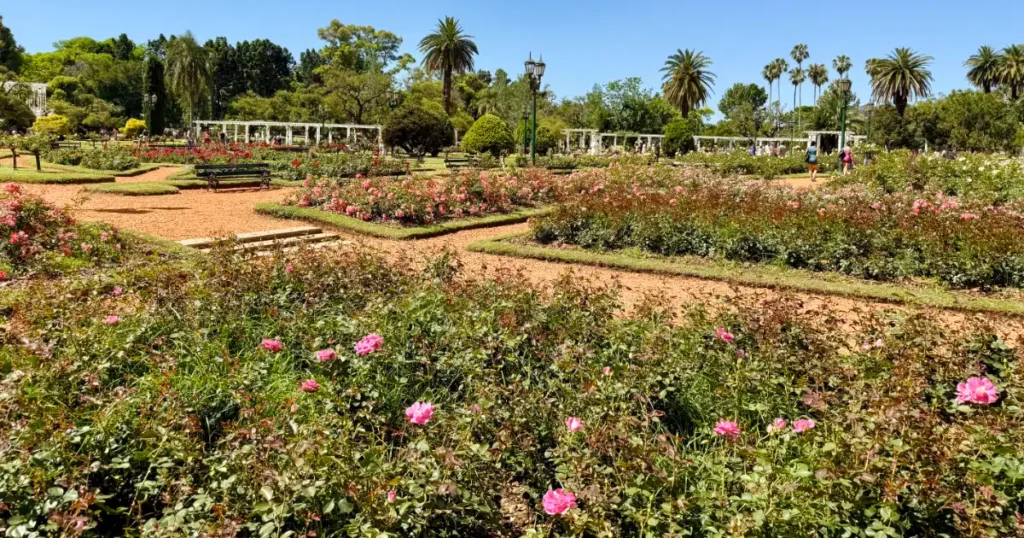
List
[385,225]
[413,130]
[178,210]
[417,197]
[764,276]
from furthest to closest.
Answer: [413,130] → [178,210] → [417,197] → [385,225] → [764,276]

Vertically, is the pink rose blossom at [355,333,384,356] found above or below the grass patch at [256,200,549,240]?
below

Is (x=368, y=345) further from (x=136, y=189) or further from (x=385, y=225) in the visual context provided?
(x=136, y=189)

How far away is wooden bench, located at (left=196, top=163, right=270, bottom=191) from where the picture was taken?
16.3m

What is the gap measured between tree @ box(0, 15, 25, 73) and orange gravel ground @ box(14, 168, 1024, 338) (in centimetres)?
6115

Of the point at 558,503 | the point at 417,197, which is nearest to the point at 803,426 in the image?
the point at 558,503

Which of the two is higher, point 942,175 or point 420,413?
point 942,175

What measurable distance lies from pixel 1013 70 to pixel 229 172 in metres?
56.6

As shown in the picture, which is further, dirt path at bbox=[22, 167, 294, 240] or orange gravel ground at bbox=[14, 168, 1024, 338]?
dirt path at bbox=[22, 167, 294, 240]

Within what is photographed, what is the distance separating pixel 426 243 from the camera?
10.0 meters

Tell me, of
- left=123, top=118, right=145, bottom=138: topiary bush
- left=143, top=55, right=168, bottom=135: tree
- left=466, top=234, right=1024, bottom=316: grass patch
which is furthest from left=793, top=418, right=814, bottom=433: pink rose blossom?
left=123, top=118, right=145, bottom=138: topiary bush

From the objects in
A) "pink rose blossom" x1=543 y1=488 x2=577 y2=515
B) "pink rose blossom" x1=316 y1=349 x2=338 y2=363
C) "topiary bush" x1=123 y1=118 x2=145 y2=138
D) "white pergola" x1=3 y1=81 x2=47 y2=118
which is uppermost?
"white pergola" x1=3 y1=81 x2=47 y2=118

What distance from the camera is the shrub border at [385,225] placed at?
10482 mm

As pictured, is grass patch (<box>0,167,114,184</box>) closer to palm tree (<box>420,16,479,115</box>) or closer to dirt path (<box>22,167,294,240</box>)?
dirt path (<box>22,167,294,240</box>)

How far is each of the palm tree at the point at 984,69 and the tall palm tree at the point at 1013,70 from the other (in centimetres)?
117
